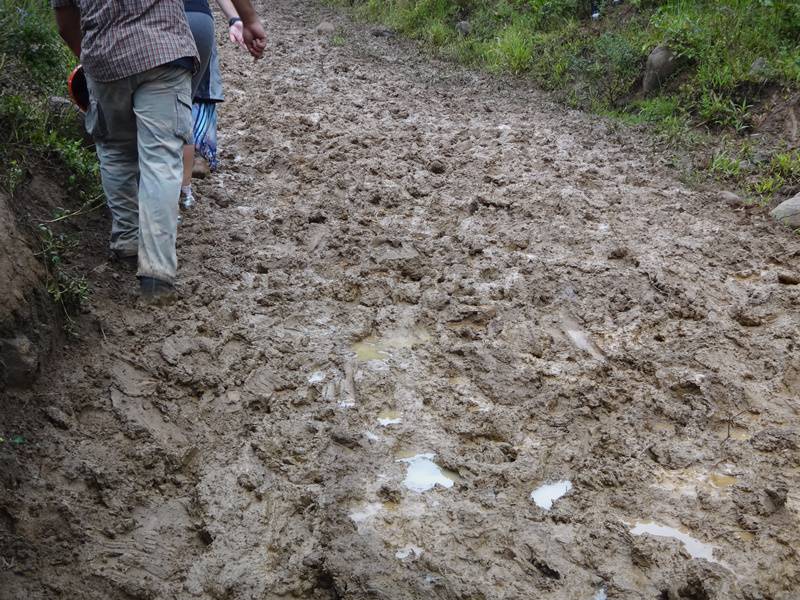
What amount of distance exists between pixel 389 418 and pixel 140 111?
1.74 meters

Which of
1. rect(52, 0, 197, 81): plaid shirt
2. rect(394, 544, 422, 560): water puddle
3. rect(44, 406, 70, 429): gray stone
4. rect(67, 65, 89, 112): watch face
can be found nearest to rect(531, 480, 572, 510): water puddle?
rect(394, 544, 422, 560): water puddle

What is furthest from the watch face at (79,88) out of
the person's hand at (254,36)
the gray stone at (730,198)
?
the gray stone at (730,198)

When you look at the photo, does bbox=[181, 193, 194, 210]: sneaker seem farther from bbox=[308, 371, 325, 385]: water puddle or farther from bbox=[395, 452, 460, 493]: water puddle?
bbox=[395, 452, 460, 493]: water puddle

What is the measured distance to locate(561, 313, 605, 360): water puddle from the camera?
3387mm

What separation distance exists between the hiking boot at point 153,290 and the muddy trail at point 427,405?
0.10 m

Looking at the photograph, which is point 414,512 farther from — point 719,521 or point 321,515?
point 719,521

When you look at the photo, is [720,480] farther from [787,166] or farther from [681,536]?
[787,166]

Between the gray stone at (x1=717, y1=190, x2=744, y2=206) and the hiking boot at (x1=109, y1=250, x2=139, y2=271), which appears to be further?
the gray stone at (x1=717, y1=190, x2=744, y2=206)

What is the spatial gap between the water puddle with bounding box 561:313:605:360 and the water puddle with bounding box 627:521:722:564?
99cm

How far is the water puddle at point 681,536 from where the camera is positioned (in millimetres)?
2392

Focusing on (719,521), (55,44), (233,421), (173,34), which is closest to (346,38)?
(55,44)

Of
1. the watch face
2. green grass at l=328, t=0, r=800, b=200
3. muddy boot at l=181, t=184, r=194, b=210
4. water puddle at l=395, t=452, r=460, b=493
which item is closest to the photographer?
water puddle at l=395, t=452, r=460, b=493

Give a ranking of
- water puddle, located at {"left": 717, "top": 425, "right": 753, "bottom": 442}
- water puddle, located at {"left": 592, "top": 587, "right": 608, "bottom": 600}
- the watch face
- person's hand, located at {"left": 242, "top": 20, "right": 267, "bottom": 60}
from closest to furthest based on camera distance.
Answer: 1. water puddle, located at {"left": 592, "top": 587, "right": 608, "bottom": 600}
2. water puddle, located at {"left": 717, "top": 425, "right": 753, "bottom": 442}
3. the watch face
4. person's hand, located at {"left": 242, "top": 20, "right": 267, "bottom": 60}

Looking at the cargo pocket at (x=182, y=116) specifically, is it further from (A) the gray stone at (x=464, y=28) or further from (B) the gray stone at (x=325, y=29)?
(B) the gray stone at (x=325, y=29)
